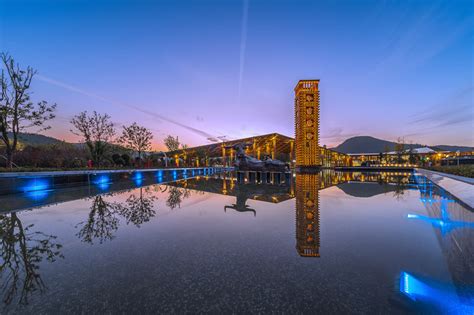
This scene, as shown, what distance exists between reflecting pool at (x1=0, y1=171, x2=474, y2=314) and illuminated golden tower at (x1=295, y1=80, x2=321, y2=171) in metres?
35.0

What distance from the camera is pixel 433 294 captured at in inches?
83.8

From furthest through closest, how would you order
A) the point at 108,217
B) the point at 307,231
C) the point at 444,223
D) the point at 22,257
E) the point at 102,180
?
the point at 102,180 < the point at 108,217 < the point at 444,223 < the point at 307,231 < the point at 22,257

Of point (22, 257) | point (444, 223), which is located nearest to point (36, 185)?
point (22, 257)

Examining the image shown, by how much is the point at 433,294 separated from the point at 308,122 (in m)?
40.6

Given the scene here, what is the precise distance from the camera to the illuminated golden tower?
130ft

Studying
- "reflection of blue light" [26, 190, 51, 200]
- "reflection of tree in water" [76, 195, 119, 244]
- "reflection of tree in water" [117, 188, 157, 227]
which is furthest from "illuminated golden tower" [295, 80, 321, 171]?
"reflection of tree in water" [76, 195, 119, 244]

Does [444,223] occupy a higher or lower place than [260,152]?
lower

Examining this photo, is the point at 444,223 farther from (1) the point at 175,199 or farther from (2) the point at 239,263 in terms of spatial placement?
(1) the point at 175,199

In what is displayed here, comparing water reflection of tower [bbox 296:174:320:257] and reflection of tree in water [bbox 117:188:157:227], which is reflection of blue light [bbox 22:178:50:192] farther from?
water reflection of tower [bbox 296:174:320:257]

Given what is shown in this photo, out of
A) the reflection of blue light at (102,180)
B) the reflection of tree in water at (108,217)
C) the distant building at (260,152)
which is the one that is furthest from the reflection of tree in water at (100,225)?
the distant building at (260,152)

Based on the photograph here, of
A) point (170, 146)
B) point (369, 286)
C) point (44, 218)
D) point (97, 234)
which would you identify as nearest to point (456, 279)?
point (369, 286)

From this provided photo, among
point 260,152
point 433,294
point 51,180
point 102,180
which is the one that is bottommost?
point 102,180

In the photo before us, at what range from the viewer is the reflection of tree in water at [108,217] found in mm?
4259

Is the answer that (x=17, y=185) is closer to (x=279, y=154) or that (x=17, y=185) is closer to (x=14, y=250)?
(x=14, y=250)
